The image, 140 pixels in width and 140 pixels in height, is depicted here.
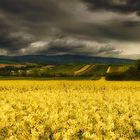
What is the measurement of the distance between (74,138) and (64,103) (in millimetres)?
12503

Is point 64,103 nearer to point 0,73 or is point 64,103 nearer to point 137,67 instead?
point 137,67

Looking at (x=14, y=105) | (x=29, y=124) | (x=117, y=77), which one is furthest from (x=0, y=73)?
(x=29, y=124)

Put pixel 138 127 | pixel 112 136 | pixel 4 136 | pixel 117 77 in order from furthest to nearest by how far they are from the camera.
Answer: pixel 117 77 → pixel 138 127 → pixel 4 136 → pixel 112 136

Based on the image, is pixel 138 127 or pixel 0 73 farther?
pixel 0 73

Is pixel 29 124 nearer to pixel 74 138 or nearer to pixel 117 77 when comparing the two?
pixel 74 138

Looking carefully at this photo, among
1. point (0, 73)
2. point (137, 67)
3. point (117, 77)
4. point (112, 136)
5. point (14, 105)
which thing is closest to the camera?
A: point (112, 136)

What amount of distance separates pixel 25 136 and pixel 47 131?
1791 mm

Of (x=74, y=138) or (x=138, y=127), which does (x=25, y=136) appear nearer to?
(x=74, y=138)

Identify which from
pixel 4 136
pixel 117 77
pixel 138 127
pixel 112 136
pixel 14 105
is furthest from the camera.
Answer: pixel 117 77

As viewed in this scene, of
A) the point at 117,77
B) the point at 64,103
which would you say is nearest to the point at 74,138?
the point at 64,103

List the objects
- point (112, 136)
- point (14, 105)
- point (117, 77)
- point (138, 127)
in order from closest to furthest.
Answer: point (112, 136)
point (138, 127)
point (14, 105)
point (117, 77)

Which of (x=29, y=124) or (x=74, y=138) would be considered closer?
(x=74, y=138)

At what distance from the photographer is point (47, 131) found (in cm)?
1485

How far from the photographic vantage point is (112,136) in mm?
12633
